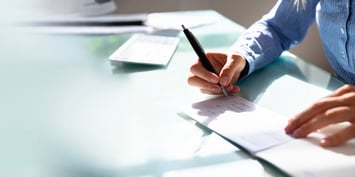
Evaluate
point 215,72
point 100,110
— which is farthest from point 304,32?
point 100,110

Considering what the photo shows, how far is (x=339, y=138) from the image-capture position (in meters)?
0.67

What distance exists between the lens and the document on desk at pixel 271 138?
62 cm

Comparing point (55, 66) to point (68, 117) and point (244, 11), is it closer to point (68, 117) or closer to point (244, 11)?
point (68, 117)

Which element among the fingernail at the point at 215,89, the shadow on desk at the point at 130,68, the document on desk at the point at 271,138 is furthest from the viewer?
the shadow on desk at the point at 130,68

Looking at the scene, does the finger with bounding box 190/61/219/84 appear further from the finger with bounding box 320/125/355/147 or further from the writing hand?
the finger with bounding box 320/125/355/147

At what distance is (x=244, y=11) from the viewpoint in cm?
181

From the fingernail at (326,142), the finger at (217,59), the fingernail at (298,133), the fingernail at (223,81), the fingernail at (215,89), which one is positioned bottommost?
the fingernail at (326,142)

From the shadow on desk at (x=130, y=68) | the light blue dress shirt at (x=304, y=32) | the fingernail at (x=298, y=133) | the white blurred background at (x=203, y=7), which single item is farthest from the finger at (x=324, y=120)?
the white blurred background at (x=203, y=7)

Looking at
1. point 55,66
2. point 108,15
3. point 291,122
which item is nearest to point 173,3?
point 108,15

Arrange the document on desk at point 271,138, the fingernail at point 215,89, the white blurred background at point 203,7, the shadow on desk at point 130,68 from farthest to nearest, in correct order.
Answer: the white blurred background at point 203,7, the shadow on desk at point 130,68, the fingernail at point 215,89, the document on desk at point 271,138

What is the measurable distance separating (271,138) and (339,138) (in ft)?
0.32

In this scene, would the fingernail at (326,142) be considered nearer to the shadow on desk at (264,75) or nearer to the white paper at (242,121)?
the white paper at (242,121)

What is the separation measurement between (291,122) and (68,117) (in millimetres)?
382

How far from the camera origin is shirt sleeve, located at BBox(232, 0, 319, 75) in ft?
3.51
